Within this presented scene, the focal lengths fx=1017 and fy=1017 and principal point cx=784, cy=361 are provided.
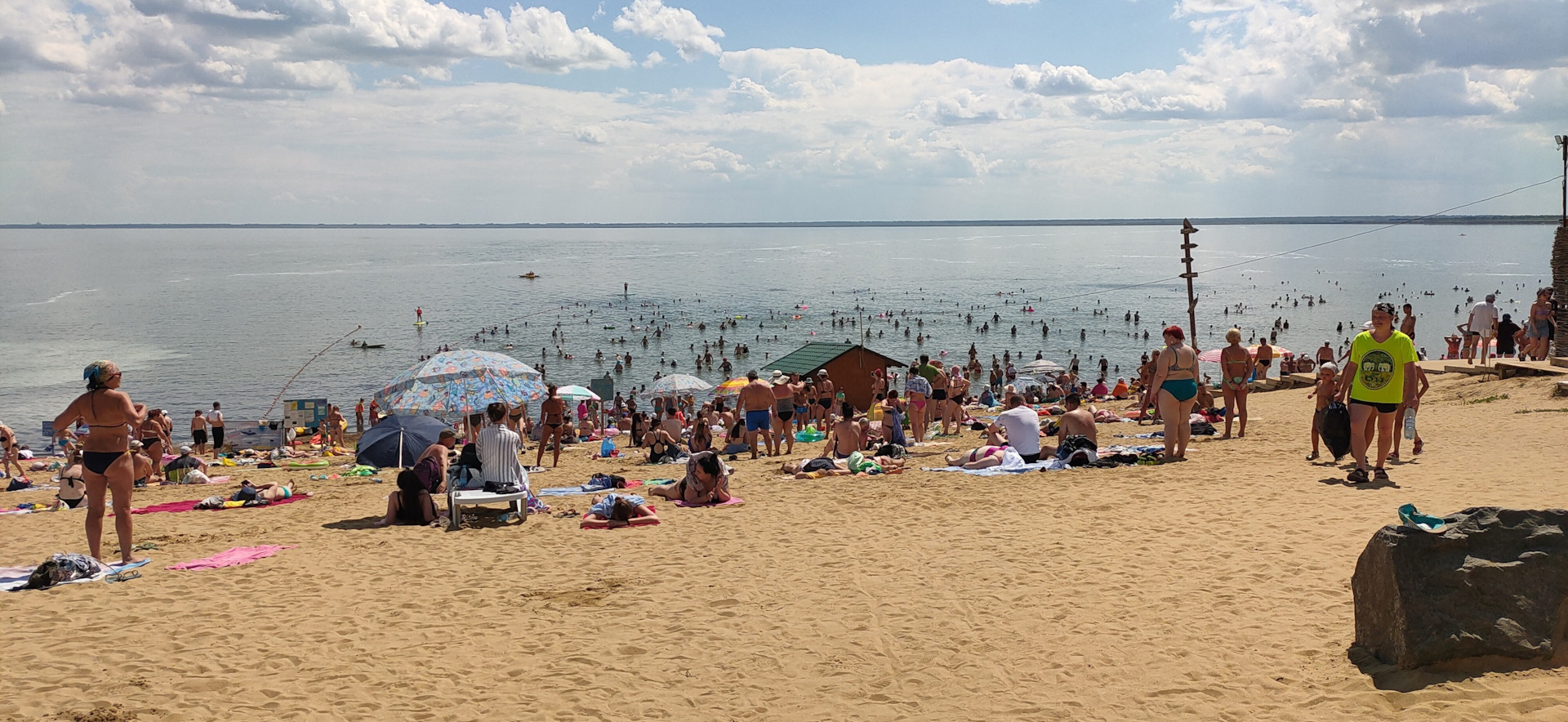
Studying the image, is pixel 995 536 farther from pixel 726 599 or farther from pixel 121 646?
pixel 121 646

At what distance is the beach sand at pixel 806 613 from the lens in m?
4.85

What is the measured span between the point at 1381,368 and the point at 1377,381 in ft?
0.36

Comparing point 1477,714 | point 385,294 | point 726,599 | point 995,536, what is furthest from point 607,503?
point 385,294

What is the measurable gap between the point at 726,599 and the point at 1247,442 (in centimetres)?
756

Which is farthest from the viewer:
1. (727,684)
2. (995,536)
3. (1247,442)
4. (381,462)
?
(381,462)

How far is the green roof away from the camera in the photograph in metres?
23.5

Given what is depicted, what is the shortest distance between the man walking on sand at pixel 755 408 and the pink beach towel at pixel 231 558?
6.48 meters

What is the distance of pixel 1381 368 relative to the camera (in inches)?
318

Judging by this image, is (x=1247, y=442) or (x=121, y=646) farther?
(x=1247, y=442)

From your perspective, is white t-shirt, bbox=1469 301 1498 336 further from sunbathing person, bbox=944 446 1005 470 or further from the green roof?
the green roof

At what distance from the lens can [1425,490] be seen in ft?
26.0

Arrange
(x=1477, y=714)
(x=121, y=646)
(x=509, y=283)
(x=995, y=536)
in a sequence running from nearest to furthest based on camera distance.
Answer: (x=1477, y=714), (x=121, y=646), (x=995, y=536), (x=509, y=283)

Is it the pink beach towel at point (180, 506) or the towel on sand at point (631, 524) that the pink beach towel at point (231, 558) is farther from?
the pink beach towel at point (180, 506)

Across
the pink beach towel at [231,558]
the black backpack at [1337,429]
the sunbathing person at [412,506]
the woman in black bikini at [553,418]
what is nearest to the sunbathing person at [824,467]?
the woman in black bikini at [553,418]
